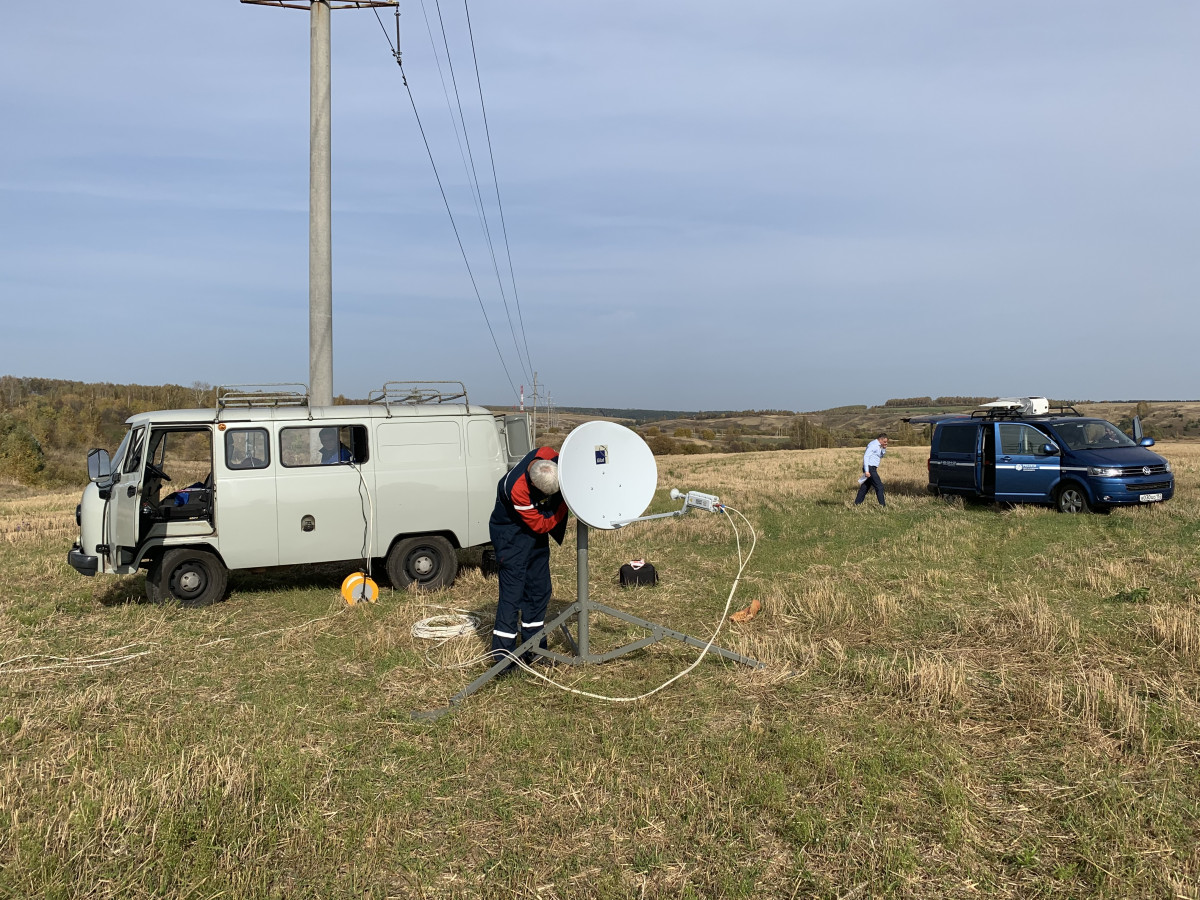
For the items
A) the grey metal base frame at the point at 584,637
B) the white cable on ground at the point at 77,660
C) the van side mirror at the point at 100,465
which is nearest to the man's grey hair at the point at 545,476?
the grey metal base frame at the point at 584,637

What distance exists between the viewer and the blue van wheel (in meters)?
15.8

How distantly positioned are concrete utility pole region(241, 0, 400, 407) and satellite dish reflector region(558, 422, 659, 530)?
32.2ft

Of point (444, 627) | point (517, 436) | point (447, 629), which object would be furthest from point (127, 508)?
point (517, 436)

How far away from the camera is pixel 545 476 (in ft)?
21.5

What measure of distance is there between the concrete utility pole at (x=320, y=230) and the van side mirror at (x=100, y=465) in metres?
5.51

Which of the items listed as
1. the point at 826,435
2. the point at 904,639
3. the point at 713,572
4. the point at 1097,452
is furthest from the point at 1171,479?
the point at 826,435

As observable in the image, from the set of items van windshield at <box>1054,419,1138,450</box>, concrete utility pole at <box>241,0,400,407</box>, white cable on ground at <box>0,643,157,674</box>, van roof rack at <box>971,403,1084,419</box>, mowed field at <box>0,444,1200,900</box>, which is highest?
concrete utility pole at <box>241,0,400,407</box>

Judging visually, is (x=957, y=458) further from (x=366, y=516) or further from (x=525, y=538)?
(x=525, y=538)

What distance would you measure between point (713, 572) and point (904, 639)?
3.95m

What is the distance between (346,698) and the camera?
652cm

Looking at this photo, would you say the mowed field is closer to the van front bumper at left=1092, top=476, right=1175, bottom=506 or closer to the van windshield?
the van front bumper at left=1092, top=476, right=1175, bottom=506

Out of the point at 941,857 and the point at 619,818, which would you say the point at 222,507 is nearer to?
the point at 619,818

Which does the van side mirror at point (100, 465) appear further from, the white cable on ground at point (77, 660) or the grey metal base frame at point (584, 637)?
the grey metal base frame at point (584, 637)

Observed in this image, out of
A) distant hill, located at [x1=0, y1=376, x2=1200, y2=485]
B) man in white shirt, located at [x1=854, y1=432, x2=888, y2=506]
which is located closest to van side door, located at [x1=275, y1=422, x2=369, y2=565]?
man in white shirt, located at [x1=854, y1=432, x2=888, y2=506]
